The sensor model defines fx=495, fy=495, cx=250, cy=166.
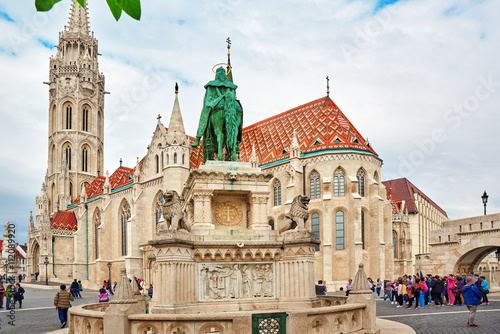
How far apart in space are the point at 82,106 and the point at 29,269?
A: 21.5 metres

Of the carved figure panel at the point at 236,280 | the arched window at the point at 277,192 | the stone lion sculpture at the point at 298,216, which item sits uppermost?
the arched window at the point at 277,192

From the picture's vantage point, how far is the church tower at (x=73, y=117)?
63.7m

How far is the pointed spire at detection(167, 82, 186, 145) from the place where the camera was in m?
40.0

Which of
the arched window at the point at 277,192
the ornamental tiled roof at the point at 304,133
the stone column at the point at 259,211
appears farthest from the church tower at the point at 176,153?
A: the stone column at the point at 259,211

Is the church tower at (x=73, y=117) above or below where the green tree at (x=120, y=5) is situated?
above

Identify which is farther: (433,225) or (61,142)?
(433,225)

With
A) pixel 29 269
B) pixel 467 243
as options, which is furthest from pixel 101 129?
pixel 467 243

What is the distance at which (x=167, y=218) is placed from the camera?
9.25 metres

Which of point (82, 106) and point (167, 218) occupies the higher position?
point (82, 106)

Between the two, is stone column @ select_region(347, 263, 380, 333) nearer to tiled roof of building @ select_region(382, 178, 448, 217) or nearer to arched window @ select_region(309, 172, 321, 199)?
arched window @ select_region(309, 172, 321, 199)

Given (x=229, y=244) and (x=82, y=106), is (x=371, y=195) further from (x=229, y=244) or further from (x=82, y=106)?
(x=82, y=106)

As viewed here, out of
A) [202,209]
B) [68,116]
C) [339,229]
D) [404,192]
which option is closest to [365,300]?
[202,209]

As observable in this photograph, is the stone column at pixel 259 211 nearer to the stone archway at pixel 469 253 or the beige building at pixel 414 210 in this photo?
the stone archway at pixel 469 253

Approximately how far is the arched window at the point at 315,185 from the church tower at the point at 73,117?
35564 mm
